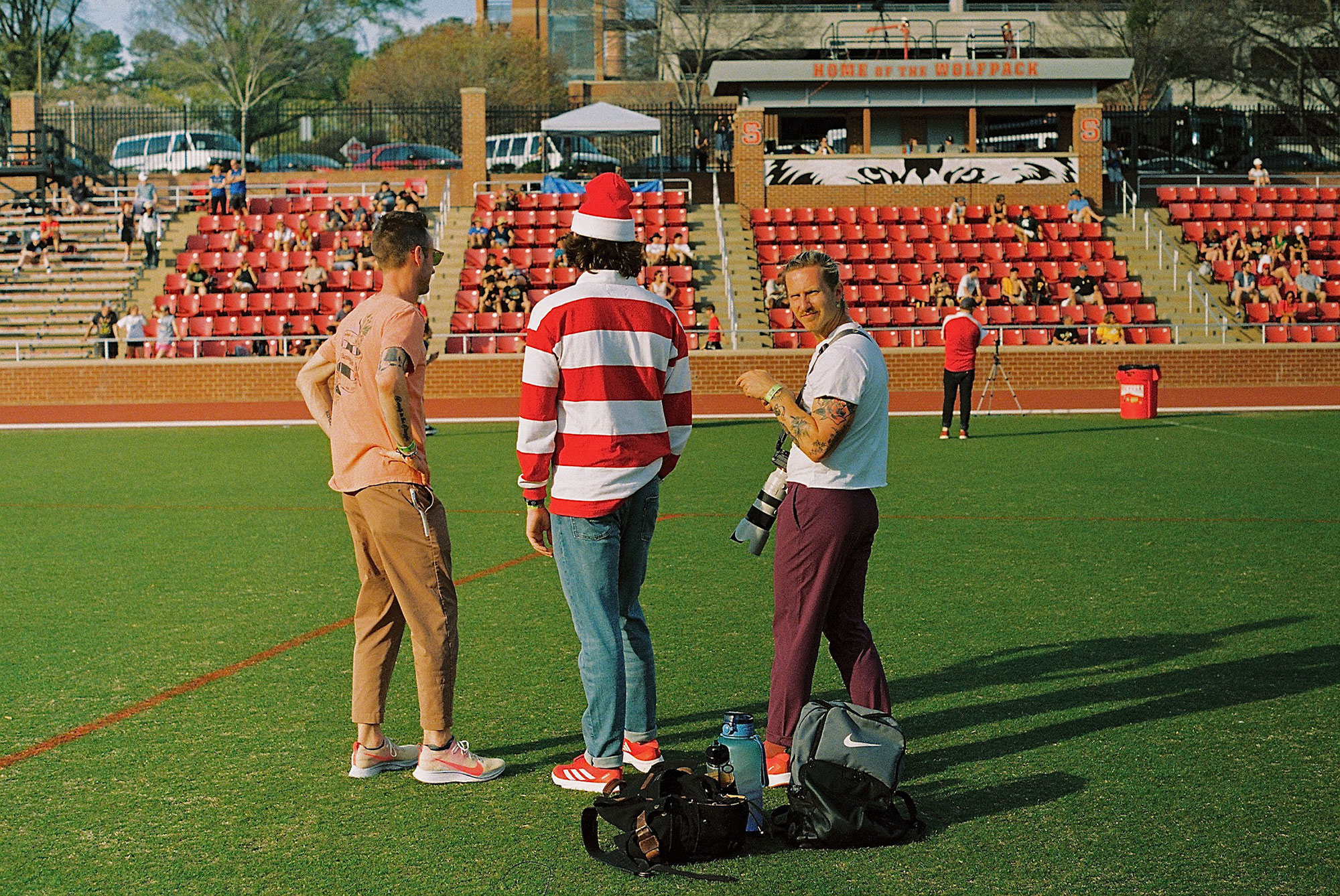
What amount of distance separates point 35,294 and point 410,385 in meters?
28.6

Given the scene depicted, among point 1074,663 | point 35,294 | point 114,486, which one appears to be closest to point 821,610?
point 1074,663

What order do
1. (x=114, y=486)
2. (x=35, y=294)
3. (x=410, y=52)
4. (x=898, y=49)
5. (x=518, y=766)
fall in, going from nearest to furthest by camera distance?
(x=518, y=766) < (x=114, y=486) < (x=35, y=294) < (x=898, y=49) < (x=410, y=52)

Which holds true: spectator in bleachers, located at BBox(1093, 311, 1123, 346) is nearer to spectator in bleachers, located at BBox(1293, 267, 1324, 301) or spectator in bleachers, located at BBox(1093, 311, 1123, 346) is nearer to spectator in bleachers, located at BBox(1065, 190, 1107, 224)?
spectator in bleachers, located at BBox(1293, 267, 1324, 301)

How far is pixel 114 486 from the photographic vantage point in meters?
14.0

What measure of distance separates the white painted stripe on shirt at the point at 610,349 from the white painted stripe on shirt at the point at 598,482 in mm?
362

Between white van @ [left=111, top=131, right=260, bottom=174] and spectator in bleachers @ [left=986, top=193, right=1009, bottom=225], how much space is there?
22961 millimetres

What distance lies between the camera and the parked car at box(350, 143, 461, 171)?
41156 mm

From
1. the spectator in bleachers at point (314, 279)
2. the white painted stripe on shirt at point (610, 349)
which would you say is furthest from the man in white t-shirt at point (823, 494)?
the spectator in bleachers at point (314, 279)

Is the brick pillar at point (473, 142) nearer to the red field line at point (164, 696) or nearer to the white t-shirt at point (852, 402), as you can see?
the red field line at point (164, 696)

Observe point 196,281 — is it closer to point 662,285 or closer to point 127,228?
point 127,228

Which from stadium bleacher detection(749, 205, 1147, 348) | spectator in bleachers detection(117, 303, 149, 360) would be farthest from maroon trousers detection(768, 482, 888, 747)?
spectator in bleachers detection(117, 303, 149, 360)

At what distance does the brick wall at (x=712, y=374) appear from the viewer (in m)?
25.2

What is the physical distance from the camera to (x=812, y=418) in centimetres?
472

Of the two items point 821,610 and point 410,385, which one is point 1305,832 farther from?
point 410,385
